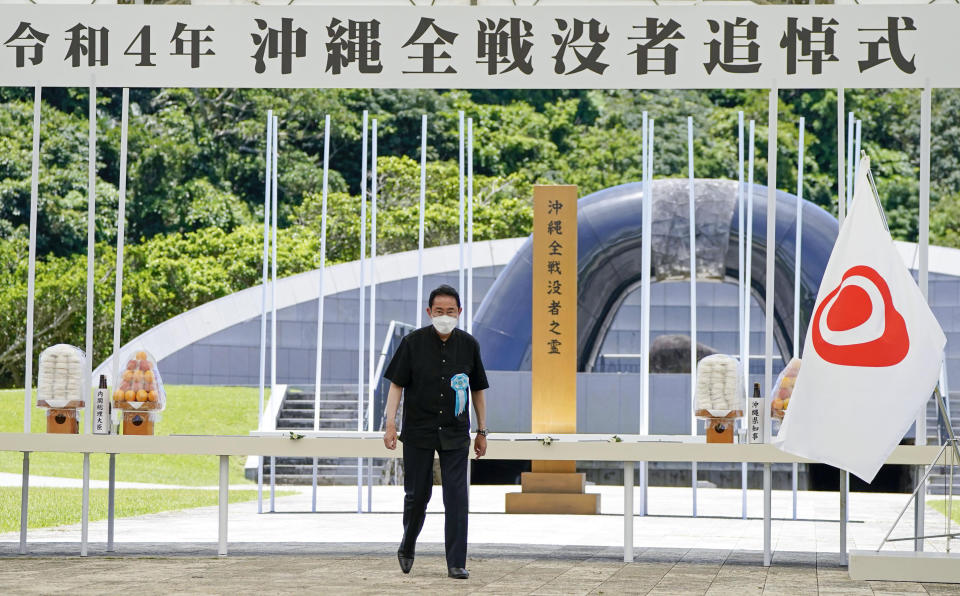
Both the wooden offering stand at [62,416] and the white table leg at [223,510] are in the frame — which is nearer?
the white table leg at [223,510]

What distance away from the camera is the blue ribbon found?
6359 mm

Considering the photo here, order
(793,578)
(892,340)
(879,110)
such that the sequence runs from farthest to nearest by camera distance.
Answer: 1. (879,110)
2. (793,578)
3. (892,340)

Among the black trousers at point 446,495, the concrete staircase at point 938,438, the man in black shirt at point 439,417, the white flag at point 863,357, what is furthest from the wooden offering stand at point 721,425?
the concrete staircase at point 938,438

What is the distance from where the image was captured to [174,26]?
799 centimetres

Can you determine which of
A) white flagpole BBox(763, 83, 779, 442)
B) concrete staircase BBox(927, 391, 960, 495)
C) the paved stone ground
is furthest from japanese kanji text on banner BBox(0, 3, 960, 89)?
concrete staircase BBox(927, 391, 960, 495)

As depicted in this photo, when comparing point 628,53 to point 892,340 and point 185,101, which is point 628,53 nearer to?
point 892,340

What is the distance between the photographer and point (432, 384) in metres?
6.36

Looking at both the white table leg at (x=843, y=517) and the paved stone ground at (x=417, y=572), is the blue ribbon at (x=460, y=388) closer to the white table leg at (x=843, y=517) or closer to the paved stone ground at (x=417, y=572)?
the paved stone ground at (x=417, y=572)

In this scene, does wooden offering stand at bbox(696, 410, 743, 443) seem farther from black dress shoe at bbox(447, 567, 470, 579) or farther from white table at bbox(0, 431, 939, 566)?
black dress shoe at bbox(447, 567, 470, 579)

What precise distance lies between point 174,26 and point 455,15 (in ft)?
5.23

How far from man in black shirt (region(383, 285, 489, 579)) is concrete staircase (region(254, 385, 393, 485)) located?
1060cm

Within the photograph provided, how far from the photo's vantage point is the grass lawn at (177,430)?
59.3 feet

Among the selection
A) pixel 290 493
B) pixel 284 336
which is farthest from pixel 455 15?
pixel 284 336

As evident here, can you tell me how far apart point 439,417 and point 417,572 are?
30.4 inches
